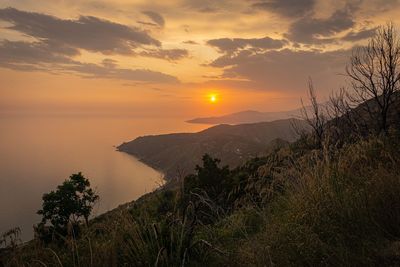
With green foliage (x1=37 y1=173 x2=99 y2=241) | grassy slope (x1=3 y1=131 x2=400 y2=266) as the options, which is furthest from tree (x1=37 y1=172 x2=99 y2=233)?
grassy slope (x1=3 y1=131 x2=400 y2=266)

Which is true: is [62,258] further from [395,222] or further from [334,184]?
[395,222]

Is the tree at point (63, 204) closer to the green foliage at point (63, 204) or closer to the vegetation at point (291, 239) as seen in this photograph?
the green foliage at point (63, 204)

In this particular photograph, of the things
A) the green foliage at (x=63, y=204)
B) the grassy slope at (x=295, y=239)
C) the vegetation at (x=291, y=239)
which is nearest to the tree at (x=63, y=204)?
the green foliage at (x=63, y=204)

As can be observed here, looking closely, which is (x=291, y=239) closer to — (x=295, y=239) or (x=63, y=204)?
(x=295, y=239)

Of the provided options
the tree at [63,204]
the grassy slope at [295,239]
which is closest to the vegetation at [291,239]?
the grassy slope at [295,239]

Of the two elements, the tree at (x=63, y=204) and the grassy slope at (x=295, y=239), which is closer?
the grassy slope at (x=295, y=239)

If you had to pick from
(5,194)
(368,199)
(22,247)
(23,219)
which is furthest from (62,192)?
(5,194)

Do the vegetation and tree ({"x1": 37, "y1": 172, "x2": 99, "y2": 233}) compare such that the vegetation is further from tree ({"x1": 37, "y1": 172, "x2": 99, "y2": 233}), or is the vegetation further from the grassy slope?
tree ({"x1": 37, "y1": 172, "x2": 99, "y2": 233})

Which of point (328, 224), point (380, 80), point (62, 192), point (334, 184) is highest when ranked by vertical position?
point (380, 80)

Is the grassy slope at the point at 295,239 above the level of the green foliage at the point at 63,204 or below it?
above

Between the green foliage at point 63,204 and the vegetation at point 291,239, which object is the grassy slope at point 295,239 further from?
the green foliage at point 63,204

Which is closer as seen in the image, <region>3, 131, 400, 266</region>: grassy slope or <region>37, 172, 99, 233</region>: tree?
<region>3, 131, 400, 266</region>: grassy slope

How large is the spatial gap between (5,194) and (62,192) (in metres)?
130

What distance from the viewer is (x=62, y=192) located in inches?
1469
